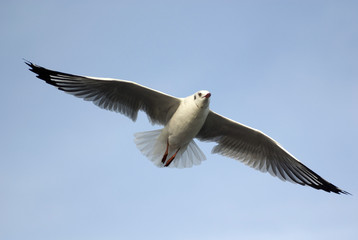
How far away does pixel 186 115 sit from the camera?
7.31 m

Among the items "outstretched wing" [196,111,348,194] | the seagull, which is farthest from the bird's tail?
"outstretched wing" [196,111,348,194]

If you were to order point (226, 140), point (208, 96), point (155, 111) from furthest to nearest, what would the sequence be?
point (226, 140)
point (155, 111)
point (208, 96)

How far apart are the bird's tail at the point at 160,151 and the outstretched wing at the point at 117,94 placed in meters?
0.26

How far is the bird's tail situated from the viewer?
7.93m

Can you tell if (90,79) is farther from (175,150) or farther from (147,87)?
(175,150)

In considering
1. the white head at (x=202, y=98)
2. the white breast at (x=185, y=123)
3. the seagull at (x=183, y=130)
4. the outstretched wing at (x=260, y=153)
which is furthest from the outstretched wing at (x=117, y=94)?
the outstretched wing at (x=260, y=153)

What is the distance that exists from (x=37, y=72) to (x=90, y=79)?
79cm

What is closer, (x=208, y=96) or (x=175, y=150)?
(x=208, y=96)

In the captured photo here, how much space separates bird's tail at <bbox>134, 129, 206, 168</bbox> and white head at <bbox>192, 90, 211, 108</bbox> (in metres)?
0.95

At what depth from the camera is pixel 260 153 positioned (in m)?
8.42

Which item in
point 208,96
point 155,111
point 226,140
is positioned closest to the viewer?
point 208,96

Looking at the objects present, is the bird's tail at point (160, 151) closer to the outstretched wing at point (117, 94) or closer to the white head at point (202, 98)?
the outstretched wing at point (117, 94)

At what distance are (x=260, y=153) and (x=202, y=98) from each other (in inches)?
72.7

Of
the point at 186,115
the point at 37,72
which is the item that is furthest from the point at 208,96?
the point at 37,72
